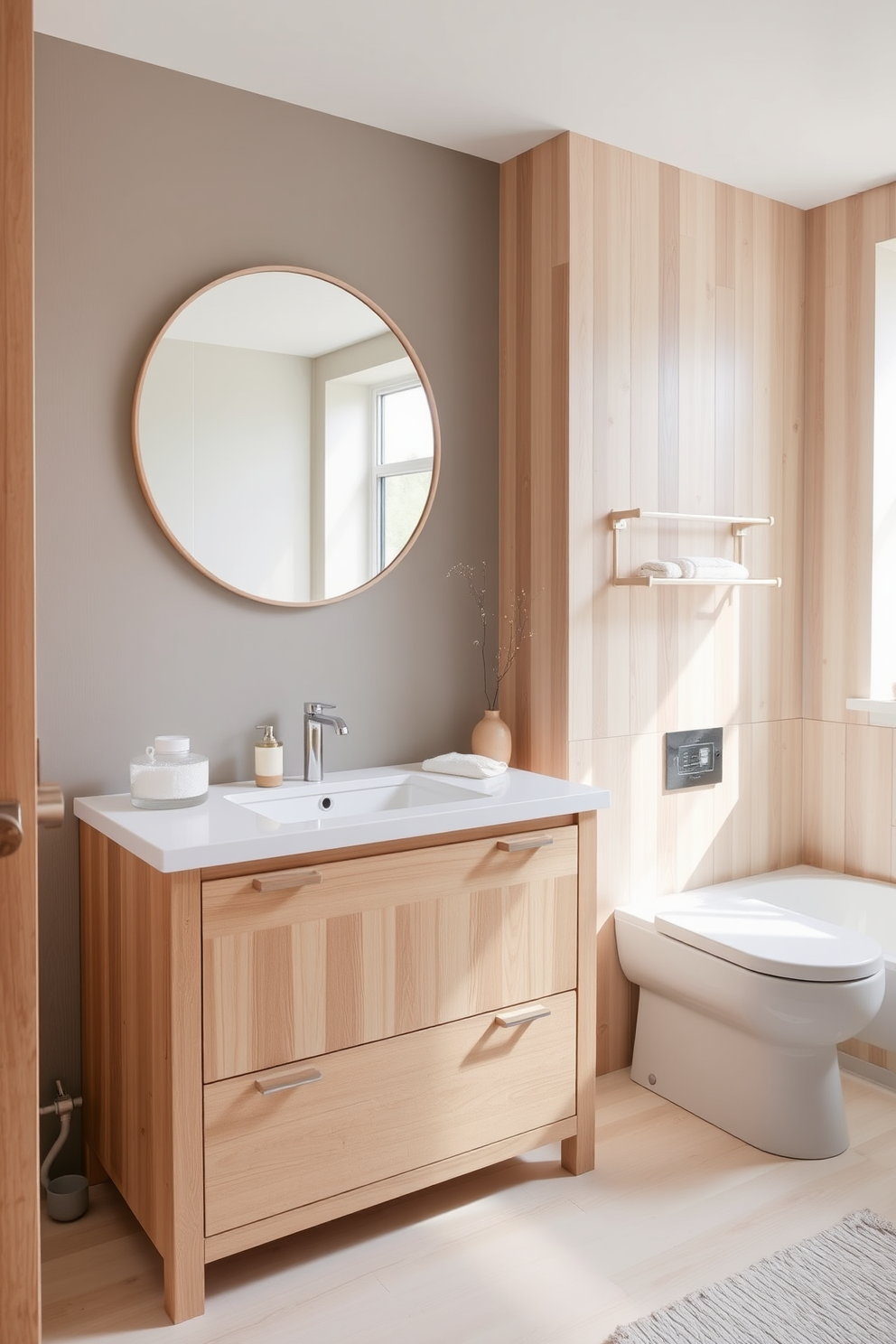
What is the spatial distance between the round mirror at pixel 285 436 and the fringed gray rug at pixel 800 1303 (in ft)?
5.30

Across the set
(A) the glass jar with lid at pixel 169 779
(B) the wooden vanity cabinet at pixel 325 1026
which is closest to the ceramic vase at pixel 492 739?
(B) the wooden vanity cabinet at pixel 325 1026

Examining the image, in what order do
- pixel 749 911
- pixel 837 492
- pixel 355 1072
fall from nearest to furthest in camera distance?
pixel 355 1072 < pixel 749 911 < pixel 837 492

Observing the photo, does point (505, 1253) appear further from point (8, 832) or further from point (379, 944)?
point (8, 832)

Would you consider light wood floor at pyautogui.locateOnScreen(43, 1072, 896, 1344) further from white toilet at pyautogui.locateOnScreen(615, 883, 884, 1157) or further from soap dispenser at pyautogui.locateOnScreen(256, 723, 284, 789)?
soap dispenser at pyautogui.locateOnScreen(256, 723, 284, 789)

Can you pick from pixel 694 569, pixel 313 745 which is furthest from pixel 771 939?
pixel 313 745

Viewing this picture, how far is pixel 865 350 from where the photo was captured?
2.95 meters

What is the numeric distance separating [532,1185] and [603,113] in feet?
7.96

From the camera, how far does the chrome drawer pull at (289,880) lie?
1.79m

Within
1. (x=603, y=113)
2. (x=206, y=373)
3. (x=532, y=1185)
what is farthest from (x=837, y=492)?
(x=532, y=1185)

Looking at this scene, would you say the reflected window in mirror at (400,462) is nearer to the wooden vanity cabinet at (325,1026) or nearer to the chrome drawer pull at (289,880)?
the wooden vanity cabinet at (325,1026)

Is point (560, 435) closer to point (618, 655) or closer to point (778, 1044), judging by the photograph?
point (618, 655)

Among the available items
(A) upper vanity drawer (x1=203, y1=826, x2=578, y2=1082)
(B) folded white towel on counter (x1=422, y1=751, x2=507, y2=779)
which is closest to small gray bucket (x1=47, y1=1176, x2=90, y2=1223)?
(A) upper vanity drawer (x1=203, y1=826, x2=578, y2=1082)

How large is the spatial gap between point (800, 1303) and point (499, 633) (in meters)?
1.62

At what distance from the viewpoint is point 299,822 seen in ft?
6.23
